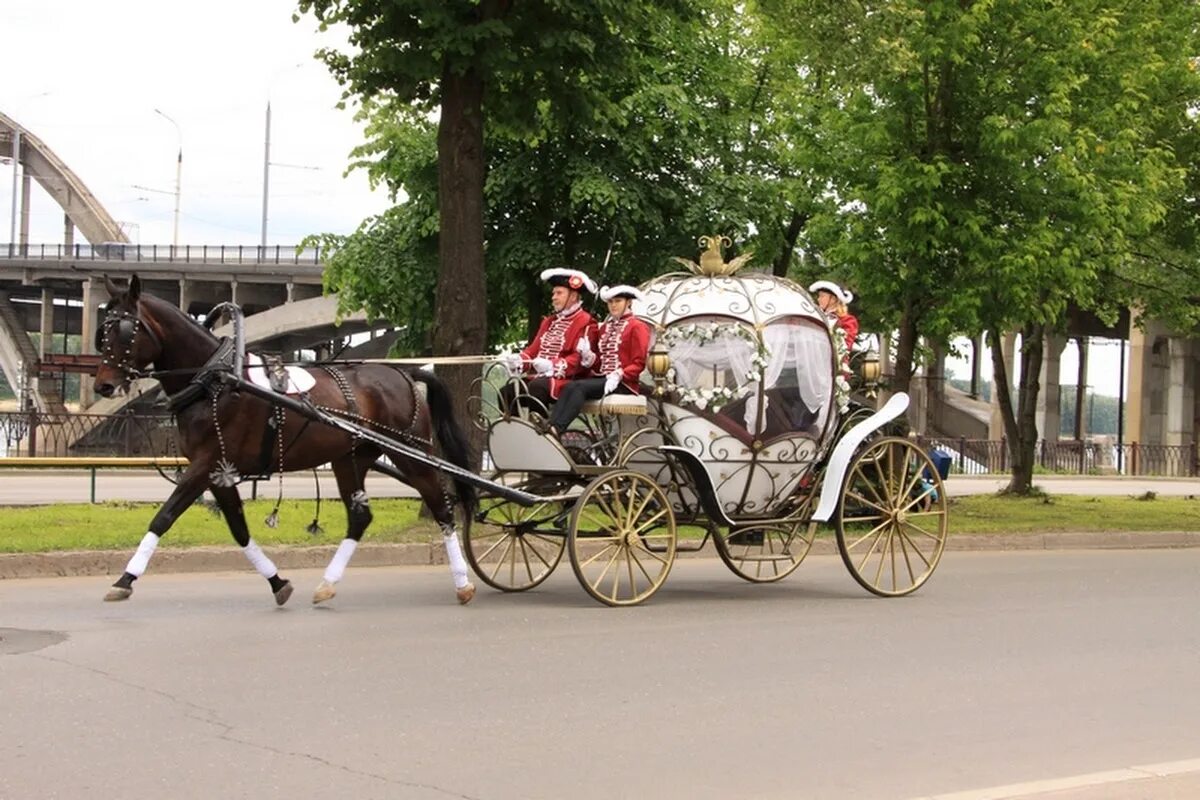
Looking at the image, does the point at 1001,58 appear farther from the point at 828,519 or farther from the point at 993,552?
the point at 828,519

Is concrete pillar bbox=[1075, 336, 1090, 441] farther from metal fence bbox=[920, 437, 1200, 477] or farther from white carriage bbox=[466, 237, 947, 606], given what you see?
white carriage bbox=[466, 237, 947, 606]

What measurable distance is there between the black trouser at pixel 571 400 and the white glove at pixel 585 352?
25 centimetres

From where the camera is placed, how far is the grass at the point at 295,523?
46.8 ft

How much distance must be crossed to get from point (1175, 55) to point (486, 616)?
16.6 metres

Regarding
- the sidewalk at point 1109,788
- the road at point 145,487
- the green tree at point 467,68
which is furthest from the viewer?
the road at point 145,487

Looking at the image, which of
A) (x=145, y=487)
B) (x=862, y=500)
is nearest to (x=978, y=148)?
(x=862, y=500)

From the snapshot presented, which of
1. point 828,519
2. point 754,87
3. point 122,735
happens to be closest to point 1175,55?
point 754,87

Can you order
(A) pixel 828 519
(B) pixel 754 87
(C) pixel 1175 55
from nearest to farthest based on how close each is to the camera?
1. (A) pixel 828 519
2. (C) pixel 1175 55
3. (B) pixel 754 87

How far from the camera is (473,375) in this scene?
17.5 meters

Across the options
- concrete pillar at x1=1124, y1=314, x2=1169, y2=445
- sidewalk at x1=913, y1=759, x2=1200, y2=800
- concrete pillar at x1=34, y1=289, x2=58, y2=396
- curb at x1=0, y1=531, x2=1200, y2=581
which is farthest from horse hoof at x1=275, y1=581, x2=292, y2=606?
concrete pillar at x1=34, y1=289, x2=58, y2=396

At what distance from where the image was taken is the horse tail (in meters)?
12.3

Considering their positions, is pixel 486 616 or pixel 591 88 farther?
pixel 591 88

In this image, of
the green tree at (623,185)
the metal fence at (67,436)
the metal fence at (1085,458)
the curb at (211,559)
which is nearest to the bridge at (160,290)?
the metal fence at (67,436)

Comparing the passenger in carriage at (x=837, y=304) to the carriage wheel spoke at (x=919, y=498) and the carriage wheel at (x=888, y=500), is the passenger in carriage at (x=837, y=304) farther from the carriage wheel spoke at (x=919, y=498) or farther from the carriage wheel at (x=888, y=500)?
the carriage wheel spoke at (x=919, y=498)
